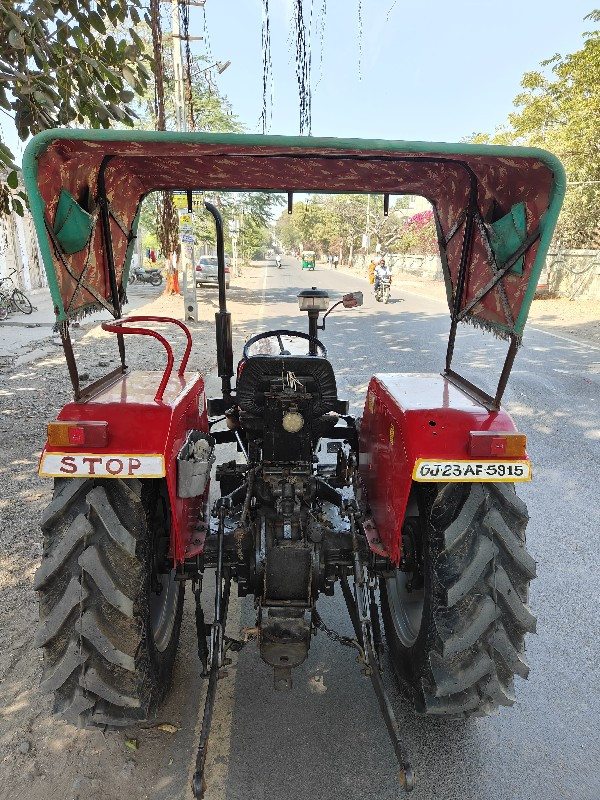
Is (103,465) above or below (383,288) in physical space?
above

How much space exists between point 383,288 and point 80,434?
66.9ft

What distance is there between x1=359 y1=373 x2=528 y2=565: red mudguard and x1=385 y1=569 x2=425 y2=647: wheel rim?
39 centimetres

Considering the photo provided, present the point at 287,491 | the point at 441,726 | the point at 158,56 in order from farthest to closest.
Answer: the point at 158,56 → the point at 287,491 → the point at 441,726

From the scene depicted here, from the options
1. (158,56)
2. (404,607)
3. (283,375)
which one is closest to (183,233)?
(158,56)

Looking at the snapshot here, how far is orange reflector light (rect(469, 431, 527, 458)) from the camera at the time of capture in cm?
231

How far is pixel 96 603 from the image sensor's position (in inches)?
87.6

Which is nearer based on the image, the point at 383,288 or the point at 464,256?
the point at 464,256

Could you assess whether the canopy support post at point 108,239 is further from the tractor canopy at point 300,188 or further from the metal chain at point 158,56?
the metal chain at point 158,56

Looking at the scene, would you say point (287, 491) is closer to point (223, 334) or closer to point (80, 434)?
point (80, 434)

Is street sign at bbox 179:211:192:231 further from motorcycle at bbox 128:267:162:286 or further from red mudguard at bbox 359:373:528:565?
motorcycle at bbox 128:267:162:286

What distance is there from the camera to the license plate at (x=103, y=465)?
2.24m

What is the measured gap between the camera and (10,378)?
8.98 metres

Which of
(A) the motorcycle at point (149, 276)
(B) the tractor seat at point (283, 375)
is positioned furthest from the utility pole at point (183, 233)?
(A) the motorcycle at point (149, 276)

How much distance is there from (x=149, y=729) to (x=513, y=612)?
5.58 ft
